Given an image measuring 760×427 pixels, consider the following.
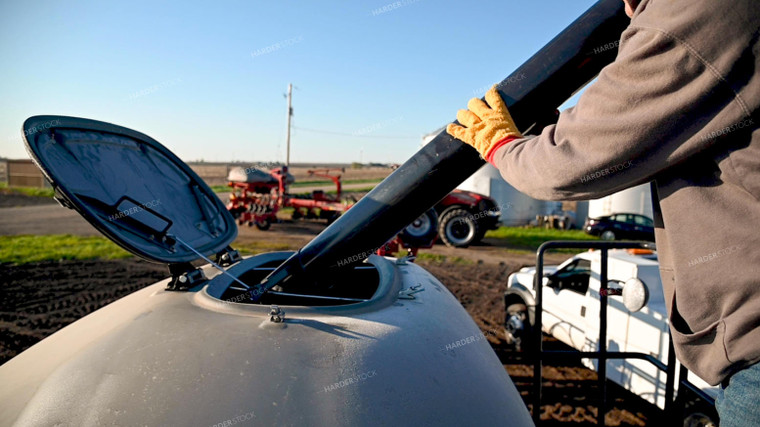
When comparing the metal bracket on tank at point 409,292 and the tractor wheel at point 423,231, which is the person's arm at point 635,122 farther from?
the tractor wheel at point 423,231

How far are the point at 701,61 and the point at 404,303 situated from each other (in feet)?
4.51

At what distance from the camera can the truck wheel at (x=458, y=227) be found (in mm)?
13680

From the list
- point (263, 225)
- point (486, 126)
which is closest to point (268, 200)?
point (263, 225)

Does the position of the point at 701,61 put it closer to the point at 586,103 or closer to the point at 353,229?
the point at 586,103

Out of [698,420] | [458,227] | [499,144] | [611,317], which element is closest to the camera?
[499,144]

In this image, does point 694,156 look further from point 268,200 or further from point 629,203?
point 629,203

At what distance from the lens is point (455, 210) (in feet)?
45.6

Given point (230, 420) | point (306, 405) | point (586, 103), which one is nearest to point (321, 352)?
point (306, 405)

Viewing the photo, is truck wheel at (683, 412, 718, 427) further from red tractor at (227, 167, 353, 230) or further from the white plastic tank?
the white plastic tank

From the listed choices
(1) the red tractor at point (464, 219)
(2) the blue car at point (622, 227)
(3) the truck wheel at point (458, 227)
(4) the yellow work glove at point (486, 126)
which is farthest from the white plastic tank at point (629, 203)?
(4) the yellow work glove at point (486, 126)

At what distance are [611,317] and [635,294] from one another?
2.94 m

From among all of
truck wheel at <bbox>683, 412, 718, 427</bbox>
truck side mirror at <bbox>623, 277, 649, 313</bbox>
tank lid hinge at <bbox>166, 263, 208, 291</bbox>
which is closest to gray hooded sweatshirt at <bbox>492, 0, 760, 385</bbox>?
truck side mirror at <bbox>623, 277, 649, 313</bbox>

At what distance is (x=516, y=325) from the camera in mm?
5902

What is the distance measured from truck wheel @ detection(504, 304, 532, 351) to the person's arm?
15.3ft
